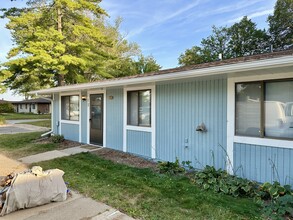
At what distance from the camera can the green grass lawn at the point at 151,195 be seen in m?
3.07

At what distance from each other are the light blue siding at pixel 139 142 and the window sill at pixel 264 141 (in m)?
2.63

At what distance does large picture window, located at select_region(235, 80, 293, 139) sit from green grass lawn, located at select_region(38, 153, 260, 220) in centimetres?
144

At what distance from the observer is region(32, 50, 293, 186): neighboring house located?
12.8 ft

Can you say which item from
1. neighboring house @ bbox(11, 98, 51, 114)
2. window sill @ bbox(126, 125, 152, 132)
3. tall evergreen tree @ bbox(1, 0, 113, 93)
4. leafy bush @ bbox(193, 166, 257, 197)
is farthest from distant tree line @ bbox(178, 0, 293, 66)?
neighboring house @ bbox(11, 98, 51, 114)

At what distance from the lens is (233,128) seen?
4.54 meters

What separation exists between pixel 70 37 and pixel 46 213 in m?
16.6

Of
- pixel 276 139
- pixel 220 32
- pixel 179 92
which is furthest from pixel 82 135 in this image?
pixel 220 32

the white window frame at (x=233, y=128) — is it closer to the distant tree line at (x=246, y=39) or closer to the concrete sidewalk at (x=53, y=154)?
the concrete sidewalk at (x=53, y=154)

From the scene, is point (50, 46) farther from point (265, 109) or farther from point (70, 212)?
point (265, 109)

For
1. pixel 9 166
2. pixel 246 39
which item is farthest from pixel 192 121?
pixel 246 39

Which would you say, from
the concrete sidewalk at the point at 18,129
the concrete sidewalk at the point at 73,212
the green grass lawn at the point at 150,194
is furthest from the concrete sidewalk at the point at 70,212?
the concrete sidewalk at the point at 18,129

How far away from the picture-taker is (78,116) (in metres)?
9.12

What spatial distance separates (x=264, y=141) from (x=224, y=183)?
1.12 metres

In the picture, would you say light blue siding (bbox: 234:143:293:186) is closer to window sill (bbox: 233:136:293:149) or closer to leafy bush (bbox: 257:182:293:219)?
window sill (bbox: 233:136:293:149)
